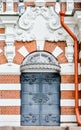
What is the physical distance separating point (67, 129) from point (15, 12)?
3.88 metres

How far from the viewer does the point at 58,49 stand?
10.3 metres

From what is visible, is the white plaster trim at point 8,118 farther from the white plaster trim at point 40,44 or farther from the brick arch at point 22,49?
the white plaster trim at point 40,44

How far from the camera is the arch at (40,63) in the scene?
10.1 metres

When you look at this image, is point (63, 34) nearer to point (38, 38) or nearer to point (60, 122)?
point (38, 38)

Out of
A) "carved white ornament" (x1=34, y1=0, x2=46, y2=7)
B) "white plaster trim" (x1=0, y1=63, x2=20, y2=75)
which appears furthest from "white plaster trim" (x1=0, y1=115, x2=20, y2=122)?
"carved white ornament" (x1=34, y1=0, x2=46, y2=7)

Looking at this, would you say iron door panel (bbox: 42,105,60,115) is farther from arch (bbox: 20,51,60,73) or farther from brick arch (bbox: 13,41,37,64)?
brick arch (bbox: 13,41,37,64)

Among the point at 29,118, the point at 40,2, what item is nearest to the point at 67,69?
the point at 29,118

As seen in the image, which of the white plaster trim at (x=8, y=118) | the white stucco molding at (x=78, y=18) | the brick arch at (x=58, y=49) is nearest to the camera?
the white stucco molding at (x=78, y=18)

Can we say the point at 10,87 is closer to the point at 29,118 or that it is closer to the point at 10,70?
the point at 10,70

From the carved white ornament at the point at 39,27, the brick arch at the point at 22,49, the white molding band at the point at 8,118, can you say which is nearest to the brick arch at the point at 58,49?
the carved white ornament at the point at 39,27

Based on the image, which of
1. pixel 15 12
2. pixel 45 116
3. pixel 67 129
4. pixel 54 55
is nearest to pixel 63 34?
pixel 54 55

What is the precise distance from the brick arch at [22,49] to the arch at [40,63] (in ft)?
0.29

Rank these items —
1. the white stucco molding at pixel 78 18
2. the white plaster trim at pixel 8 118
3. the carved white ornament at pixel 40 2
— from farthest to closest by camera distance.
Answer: the carved white ornament at pixel 40 2
the white plaster trim at pixel 8 118
the white stucco molding at pixel 78 18

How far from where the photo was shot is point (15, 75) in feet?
33.3
